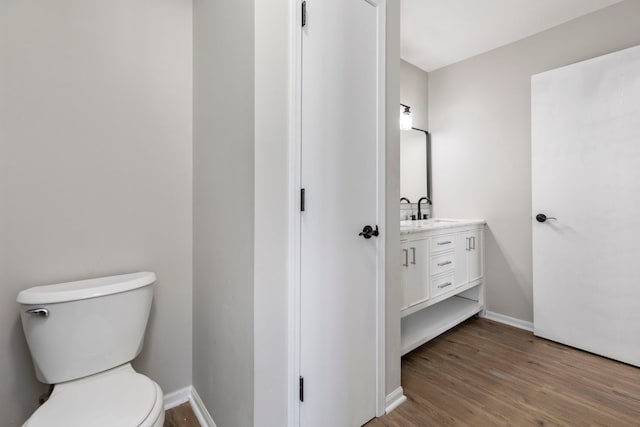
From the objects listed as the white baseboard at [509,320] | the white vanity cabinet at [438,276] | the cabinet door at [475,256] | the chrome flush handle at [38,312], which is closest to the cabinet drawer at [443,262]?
the white vanity cabinet at [438,276]

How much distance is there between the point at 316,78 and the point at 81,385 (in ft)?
4.96

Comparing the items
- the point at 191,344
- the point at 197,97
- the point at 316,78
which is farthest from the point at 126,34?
the point at 191,344

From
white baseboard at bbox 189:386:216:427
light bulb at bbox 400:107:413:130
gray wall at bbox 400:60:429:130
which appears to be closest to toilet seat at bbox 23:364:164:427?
white baseboard at bbox 189:386:216:427

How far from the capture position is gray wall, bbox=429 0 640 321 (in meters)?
2.39

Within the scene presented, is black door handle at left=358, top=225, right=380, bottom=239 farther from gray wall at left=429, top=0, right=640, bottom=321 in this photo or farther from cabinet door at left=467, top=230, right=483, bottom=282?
gray wall at left=429, top=0, right=640, bottom=321

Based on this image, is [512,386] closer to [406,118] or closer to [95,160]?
[406,118]

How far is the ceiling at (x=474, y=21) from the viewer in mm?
2088

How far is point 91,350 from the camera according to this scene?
1.17m

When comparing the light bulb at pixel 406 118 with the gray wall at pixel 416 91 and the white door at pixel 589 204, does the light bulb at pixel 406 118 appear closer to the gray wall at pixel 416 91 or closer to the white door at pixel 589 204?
the gray wall at pixel 416 91

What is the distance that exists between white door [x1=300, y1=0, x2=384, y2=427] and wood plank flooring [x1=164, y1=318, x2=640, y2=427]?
38 cm

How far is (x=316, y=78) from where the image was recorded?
119cm

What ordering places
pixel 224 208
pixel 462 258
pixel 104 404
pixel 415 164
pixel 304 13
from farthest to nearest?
pixel 415 164, pixel 462 258, pixel 224 208, pixel 304 13, pixel 104 404

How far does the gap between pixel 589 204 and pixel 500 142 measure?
859 millimetres

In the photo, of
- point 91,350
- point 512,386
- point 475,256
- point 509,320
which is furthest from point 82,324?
point 509,320
